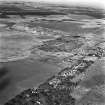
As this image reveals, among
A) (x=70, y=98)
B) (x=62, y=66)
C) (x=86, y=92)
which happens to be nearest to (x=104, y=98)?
(x=86, y=92)

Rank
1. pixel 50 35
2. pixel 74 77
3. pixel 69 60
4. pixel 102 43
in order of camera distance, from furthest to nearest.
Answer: pixel 50 35 → pixel 102 43 → pixel 69 60 → pixel 74 77

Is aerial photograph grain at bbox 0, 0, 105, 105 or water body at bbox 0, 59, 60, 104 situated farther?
water body at bbox 0, 59, 60, 104

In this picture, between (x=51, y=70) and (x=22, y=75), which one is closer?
(x=22, y=75)

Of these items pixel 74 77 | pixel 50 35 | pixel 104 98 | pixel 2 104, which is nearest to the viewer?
pixel 2 104

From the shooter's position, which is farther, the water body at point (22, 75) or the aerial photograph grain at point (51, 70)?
the water body at point (22, 75)

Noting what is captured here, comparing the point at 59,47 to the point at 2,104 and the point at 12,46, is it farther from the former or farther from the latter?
the point at 2,104

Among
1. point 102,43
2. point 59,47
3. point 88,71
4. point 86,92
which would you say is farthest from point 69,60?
point 102,43

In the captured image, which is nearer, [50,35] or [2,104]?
[2,104]
